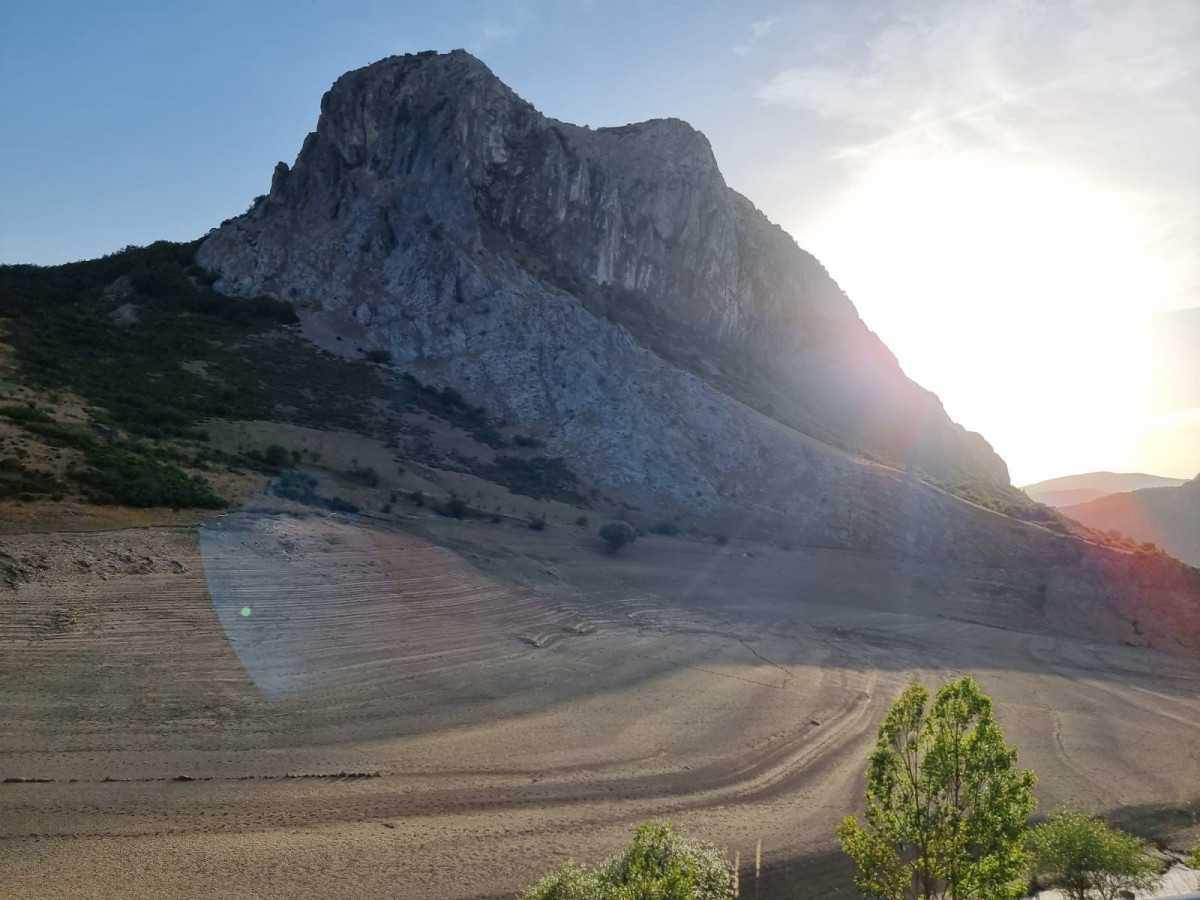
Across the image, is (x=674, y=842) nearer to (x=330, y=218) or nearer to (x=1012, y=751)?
(x=1012, y=751)

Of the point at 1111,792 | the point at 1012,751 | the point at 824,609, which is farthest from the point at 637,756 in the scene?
the point at 824,609

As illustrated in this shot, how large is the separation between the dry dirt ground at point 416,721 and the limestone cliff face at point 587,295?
19.0m

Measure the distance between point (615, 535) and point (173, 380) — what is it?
24.1m

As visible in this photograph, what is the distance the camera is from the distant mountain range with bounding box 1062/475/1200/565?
366 feet

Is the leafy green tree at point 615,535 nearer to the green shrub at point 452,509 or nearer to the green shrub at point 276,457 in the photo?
the green shrub at point 452,509

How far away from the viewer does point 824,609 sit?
97.2 ft

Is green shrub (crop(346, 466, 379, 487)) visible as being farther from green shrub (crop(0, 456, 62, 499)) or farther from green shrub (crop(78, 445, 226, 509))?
green shrub (crop(0, 456, 62, 499))

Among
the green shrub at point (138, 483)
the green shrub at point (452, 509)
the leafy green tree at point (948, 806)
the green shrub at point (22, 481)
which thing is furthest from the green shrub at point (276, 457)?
the leafy green tree at point (948, 806)

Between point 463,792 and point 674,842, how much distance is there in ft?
15.1

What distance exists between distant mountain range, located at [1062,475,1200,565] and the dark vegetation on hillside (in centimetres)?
10177

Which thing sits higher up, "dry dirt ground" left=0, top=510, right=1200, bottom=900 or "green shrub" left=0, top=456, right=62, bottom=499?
"green shrub" left=0, top=456, right=62, bottom=499

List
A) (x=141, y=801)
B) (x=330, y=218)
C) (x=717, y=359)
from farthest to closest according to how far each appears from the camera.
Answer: (x=717, y=359), (x=330, y=218), (x=141, y=801)

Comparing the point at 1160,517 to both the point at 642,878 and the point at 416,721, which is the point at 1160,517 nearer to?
the point at 416,721

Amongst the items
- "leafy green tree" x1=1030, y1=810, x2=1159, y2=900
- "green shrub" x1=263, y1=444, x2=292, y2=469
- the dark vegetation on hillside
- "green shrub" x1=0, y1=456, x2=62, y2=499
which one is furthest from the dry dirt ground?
"green shrub" x1=263, y1=444, x2=292, y2=469
